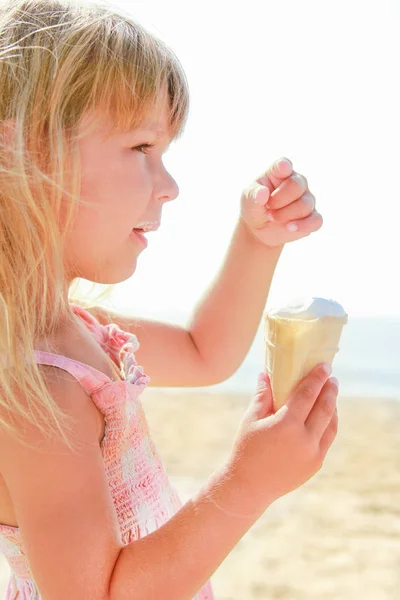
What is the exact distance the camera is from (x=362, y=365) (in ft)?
42.4

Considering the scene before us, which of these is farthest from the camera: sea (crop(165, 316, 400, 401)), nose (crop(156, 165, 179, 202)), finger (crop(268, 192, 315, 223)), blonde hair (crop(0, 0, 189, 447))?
sea (crop(165, 316, 400, 401))

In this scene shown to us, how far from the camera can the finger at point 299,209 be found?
1761 mm

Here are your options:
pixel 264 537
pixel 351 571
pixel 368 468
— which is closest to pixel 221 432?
pixel 368 468

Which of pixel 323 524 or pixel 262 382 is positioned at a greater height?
pixel 262 382

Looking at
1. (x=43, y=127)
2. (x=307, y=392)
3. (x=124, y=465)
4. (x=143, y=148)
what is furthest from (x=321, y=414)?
(x=43, y=127)

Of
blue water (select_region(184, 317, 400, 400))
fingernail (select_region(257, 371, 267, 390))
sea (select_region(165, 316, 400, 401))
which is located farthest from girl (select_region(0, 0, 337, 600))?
blue water (select_region(184, 317, 400, 400))

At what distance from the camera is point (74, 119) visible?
156 centimetres

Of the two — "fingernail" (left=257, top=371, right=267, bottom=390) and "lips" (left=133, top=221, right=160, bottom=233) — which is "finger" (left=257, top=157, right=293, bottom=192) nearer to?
"lips" (left=133, top=221, right=160, bottom=233)

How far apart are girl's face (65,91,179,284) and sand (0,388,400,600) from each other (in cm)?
283

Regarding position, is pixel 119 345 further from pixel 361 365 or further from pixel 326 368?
pixel 361 365

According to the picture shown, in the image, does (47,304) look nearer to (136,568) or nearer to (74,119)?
(74,119)

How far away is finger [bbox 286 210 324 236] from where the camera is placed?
5.86 feet

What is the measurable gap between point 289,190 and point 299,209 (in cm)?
5

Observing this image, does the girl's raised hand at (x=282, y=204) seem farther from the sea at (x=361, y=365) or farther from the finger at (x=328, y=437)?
the sea at (x=361, y=365)
